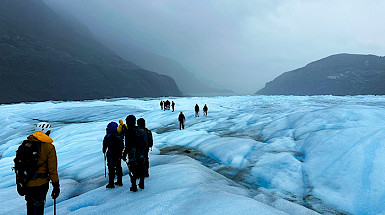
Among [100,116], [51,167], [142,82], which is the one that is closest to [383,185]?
[51,167]

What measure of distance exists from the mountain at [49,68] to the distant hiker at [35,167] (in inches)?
3890

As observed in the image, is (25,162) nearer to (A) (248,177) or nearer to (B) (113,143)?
(B) (113,143)

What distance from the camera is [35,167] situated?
3168 millimetres

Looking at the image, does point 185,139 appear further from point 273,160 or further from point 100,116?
point 100,116

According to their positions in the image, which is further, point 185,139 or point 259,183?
point 185,139

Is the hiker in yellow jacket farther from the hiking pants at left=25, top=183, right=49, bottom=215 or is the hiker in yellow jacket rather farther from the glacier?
the glacier

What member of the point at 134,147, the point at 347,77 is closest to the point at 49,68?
the point at 134,147

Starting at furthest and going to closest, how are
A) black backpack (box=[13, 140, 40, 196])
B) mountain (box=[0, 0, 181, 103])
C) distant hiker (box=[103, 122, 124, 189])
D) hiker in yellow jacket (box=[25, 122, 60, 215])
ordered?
mountain (box=[0, 0, 181, 103]) → distant hiker (box=[103, 122, 124, 189]) → hiker in yellow jacket (box=[25, 122, 60, 215]) → black backpack (box=[13, 140, 40, 196])

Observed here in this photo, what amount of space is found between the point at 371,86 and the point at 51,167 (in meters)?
175

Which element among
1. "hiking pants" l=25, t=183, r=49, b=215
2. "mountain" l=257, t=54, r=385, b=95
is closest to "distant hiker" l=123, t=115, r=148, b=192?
"hiking pants" l=25, t=183, r=49, b=215

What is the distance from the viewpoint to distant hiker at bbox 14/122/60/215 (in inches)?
121

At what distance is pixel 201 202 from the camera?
409 cm

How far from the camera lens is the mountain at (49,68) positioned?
8344cm

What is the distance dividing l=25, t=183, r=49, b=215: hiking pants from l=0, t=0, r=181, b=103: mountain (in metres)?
98.8
